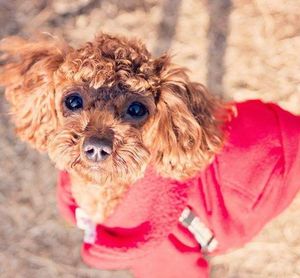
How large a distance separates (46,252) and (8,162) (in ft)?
1.01

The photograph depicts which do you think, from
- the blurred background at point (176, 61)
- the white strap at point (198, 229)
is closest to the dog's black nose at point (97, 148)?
the white strap at point (198, 229)

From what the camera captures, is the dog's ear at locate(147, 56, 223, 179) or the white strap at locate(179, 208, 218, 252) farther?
the white strap at locate(179, 208, 218, 252)

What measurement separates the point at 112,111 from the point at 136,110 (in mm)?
51

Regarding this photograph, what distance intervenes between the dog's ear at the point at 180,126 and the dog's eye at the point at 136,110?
0.12 ft

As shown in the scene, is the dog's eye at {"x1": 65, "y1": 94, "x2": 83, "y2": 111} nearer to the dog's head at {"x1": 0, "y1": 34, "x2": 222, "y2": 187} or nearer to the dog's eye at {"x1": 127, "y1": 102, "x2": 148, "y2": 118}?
the dog's head at {"x1": 0, "y1": 34, "x2": 222, "y2": 187}

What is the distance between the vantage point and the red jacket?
4.55 feet

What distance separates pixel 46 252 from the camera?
1.86 meters

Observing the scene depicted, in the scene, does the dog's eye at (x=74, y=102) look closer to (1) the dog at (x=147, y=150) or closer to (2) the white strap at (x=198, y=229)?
(1) the dog at (x=147, y=150)

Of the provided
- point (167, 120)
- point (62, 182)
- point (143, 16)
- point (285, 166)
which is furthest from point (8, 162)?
point (285, 166)

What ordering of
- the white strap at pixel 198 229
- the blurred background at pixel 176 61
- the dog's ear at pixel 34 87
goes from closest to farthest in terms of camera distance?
the dog's ear at pixel 34 87 → the white strap at pixel 198 229 → the blurred background at pixel 176 61

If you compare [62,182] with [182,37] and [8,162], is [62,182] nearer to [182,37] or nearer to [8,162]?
[8,162]

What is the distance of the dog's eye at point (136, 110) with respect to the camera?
128 cm

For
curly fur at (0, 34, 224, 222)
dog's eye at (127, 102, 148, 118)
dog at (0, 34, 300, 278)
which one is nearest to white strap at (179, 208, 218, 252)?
dog at (0, 34, 300, 278)

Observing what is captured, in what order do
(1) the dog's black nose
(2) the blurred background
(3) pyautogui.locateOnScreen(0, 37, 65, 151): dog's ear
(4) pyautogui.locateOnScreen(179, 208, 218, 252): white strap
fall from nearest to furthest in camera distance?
1. (1) the dog's black nose
2. (3) pyautogui.locateOnScreen(0, 37, 65, 151): dog's ear
3. (4) pyautogui.locateOnScreen(179, 208, 218, 252): white strap
4. (2) the blurred background
